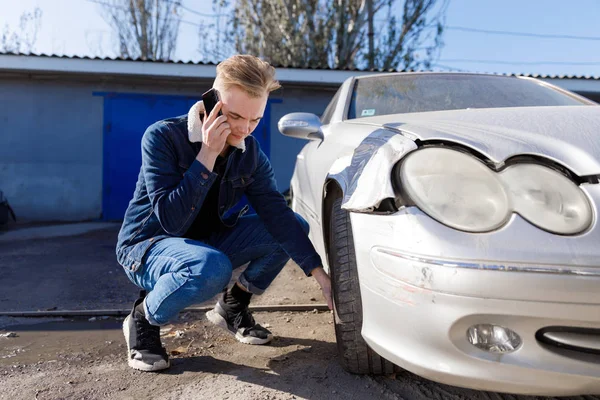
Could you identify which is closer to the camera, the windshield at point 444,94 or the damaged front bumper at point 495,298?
the damaged front bumper at point 495,298

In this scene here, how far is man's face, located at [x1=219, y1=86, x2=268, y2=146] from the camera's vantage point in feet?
6.13

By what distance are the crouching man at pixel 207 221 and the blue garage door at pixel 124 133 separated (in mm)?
6206

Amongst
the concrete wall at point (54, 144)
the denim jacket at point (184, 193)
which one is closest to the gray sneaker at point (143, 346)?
the denim jacket at point (184, 193)

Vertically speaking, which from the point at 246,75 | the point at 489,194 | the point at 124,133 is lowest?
the point at 124,133

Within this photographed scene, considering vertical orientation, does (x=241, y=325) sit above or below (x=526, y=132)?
below

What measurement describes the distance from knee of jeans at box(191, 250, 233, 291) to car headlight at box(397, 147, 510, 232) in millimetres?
800

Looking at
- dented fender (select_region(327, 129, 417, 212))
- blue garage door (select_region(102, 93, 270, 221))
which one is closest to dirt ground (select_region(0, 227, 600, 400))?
dented fender (select_region(327, 129, 417, 212))

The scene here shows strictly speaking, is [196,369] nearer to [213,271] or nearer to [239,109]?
[213,271]

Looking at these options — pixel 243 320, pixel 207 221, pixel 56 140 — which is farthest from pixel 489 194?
pixel 56 140

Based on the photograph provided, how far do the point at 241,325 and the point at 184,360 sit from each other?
12.9 inches

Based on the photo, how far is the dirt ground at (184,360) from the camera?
180cm

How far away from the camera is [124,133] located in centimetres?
813

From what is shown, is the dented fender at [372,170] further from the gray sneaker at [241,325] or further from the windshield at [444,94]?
the windshield at [444,94]

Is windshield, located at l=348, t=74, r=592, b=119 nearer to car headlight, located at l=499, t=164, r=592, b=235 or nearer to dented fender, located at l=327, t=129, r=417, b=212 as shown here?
dented fender, located at l=327, t=129, r=417, b=212
